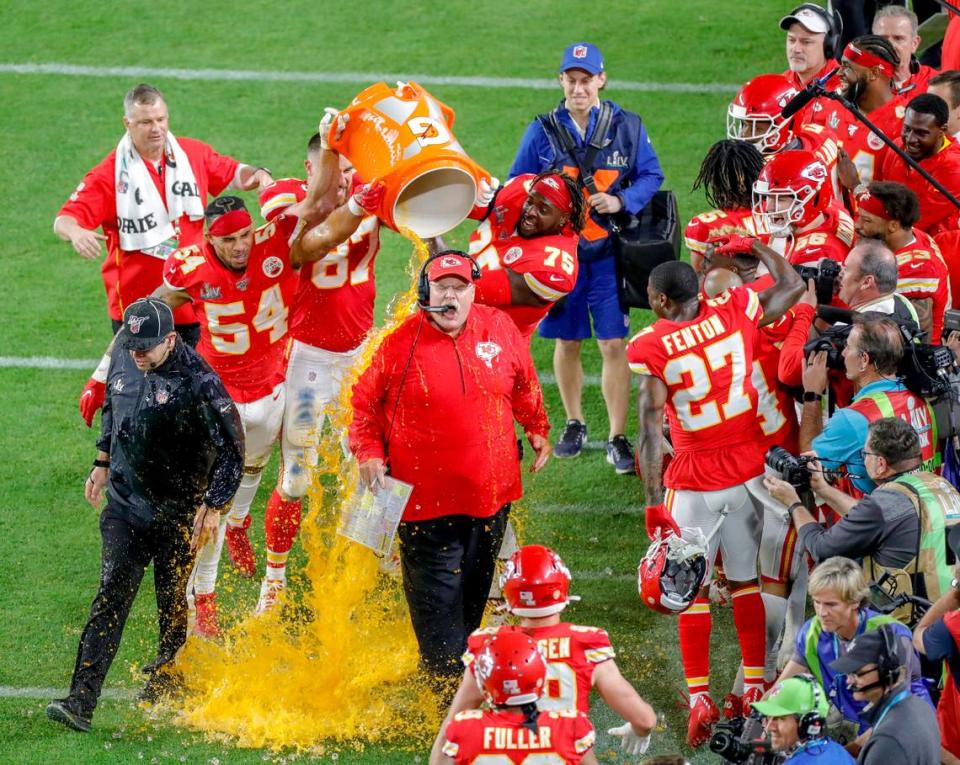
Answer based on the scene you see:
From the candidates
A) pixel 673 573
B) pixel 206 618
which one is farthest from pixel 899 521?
pixel 206 618

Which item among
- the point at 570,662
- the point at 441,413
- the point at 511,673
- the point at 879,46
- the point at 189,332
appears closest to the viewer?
the point at 511,673

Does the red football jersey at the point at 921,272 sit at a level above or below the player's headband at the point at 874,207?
below

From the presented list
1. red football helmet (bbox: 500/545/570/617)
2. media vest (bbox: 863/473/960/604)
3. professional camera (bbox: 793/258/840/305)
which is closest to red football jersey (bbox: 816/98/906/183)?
professional camera (bbox: 793/258/840/305)

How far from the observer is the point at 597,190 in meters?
7.95

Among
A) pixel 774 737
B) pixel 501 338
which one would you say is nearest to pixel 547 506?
pixel 501 338

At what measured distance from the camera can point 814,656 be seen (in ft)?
16.7

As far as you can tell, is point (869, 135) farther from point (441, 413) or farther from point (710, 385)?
point (441, 413)

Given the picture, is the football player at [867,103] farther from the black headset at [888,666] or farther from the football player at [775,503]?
the black headset at [888,666]

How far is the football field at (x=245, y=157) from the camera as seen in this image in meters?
6.38

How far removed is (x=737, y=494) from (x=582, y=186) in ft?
8.20

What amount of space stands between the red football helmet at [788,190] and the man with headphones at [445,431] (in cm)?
141

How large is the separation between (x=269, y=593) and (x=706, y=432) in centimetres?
217

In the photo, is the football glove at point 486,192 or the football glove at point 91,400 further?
the football glove at point 91,400

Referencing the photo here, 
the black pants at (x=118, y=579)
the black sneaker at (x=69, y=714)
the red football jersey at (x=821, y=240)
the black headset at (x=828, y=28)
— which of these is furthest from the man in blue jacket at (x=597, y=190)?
the black sneaker at (x=69, y=714)
